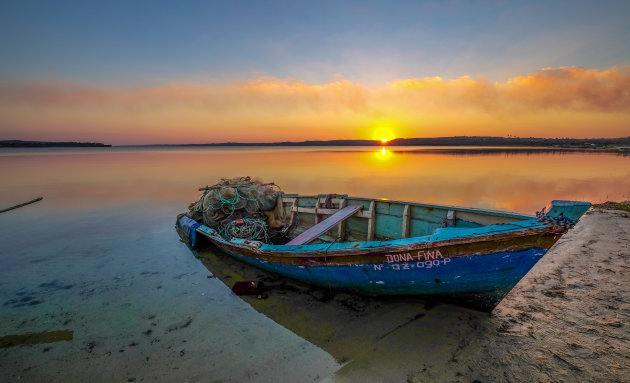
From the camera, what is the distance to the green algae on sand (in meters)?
4.50

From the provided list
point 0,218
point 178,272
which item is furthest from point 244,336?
point 0,218

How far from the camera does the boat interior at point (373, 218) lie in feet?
18.7

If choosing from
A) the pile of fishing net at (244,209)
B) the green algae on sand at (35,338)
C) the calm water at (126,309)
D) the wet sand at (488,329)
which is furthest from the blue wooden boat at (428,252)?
the green algae on sand at (35,338)

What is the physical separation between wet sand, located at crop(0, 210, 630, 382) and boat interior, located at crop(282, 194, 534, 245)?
1.37m

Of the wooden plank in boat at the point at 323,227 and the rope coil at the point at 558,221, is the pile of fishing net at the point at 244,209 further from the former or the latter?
the rope coil at the point at 558,221

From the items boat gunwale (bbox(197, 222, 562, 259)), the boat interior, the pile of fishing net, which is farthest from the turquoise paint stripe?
the pile of fishing net

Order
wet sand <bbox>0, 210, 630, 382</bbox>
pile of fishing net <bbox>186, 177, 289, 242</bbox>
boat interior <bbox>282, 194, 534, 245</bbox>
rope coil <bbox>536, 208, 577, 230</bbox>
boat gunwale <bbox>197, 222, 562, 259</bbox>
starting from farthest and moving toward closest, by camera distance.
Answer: pile of fishing net <bbox>186, 177, 289, 242</bbox> → boat interior <bbox>282, 194, 534, 245</bbox> → wet sand <bbox>0, 210, 630, 382</bbox> → boat gunwale <bbox>197, 222, 562, 259</bbox> → rope coil <bbox>536, 208, 577, 230</bbox>

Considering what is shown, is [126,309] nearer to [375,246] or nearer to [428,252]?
[375,246]

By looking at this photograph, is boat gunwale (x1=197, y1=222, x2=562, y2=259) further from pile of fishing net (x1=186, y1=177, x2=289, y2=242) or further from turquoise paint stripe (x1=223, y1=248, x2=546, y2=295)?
pile of fishing net (x1=186, y1=177, x2=289, y2=242)

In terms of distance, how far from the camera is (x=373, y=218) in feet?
23.9

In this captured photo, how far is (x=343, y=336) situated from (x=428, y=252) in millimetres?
1809

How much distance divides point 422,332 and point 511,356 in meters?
1.08

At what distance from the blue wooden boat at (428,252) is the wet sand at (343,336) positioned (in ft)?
1.51

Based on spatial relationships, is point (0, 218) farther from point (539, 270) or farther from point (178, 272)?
point (539, 270)
